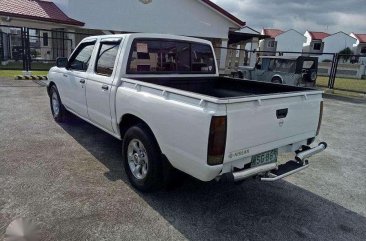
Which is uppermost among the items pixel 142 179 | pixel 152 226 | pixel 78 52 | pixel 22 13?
pixel 22 13

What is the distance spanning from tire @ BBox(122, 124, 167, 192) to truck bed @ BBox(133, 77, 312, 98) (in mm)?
946

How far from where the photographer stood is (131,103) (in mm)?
3482

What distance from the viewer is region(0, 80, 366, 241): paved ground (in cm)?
293

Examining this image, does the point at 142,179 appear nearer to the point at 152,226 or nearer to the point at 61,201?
the point at 152,226

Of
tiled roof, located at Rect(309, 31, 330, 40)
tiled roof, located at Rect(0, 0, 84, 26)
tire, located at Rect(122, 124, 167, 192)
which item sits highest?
tiled roof, located at Rect(309, 31, 330, 40)

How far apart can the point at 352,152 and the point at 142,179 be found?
4240 millimetres

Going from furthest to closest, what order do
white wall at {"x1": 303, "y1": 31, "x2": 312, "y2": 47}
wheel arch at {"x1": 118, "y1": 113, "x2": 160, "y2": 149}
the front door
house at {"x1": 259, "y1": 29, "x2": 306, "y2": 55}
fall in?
white wall at {"x1": 303, "y1": 31, "x2": 312, "y2": 47}, house at {"x1": 259, "y1": 29, "x2": 306, "y2": 55}, the front door, wheel arch at {"x1": 118, "y1": 113, "x2": 160, "y2": 149}

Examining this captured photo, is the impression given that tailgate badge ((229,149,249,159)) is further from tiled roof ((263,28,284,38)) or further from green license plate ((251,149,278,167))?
tiled roof ((263,28,284,38))

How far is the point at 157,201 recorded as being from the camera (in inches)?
135

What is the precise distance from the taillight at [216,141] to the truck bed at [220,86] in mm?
1732

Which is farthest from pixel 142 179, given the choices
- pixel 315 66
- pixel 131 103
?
pixel 315 66

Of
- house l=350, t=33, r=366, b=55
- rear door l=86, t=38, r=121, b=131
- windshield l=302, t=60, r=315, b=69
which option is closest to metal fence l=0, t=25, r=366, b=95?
windshield l=302, t=60, r=315, b=69

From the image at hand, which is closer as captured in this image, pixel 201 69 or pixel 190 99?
pixel 190 99

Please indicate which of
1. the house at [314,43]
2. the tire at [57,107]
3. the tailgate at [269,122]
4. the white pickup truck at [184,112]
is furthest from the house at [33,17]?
the house at [314,43]
